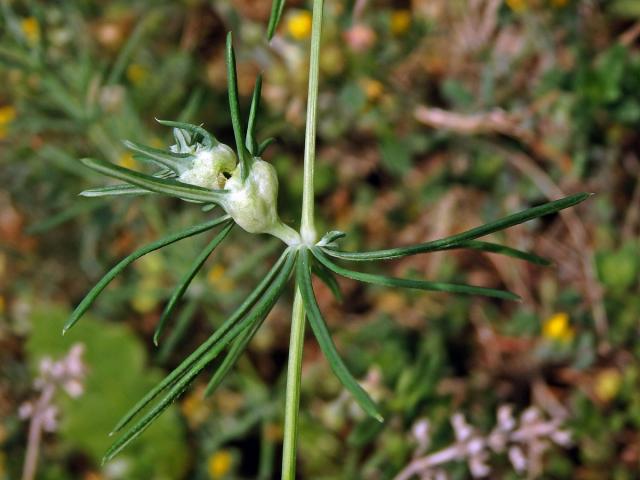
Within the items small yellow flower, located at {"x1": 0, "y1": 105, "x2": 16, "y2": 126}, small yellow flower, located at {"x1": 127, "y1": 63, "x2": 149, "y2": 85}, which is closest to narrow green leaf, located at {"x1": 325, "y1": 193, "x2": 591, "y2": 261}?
small yellow flower, located at {"x1": 127, "y1": 63, "x2": 149, "y2": 85}

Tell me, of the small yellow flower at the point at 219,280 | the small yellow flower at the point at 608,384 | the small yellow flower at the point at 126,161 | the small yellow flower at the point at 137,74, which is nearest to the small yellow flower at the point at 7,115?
the small yellow flower at the point at 137,74

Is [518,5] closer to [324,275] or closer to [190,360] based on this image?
[324,275]

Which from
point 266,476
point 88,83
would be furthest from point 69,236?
point 266,476

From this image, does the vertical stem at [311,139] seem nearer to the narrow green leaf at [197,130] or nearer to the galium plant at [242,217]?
the galium plant at [242,217]

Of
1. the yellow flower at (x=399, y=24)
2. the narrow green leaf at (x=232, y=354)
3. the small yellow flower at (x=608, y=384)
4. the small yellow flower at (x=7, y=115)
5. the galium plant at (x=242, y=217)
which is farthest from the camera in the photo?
the small yellow flower at (x=7, y=115)

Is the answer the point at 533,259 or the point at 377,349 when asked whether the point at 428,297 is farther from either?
the point at 533,259

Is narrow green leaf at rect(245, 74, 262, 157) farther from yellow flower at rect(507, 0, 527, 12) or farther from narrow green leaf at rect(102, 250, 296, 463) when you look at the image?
yellow flower at rect(507, 0, 527, 12)

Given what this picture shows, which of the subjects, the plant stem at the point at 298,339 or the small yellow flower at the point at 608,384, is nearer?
the plant stem at the point at 298,339

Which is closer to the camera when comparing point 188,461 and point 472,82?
point 188,461
